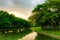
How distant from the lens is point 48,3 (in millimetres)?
76250

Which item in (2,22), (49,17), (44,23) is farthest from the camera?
(2,22)

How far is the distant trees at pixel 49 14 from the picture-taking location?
232 feet

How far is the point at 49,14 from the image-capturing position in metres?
71.2

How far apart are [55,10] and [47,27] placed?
378 inches

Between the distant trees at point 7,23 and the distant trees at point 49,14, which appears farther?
the distant trees at point 7,23

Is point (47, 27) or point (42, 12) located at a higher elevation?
point (42, 12)

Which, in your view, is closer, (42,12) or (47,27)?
(42,12)

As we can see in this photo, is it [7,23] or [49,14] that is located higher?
[49,14]

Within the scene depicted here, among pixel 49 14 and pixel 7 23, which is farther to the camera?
pixel 7 23

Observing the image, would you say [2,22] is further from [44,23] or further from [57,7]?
[57,7]

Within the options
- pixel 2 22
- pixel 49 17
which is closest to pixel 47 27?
pixel 49 17

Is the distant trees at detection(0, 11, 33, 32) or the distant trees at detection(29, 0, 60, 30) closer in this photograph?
the distant trees at detection(29, 0, 60, 30)

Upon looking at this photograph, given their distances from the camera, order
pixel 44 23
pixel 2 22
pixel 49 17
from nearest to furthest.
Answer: pixel 49 17 → pixel 44 23 → pixel 2 22

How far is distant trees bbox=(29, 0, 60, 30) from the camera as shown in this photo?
70688 mm
